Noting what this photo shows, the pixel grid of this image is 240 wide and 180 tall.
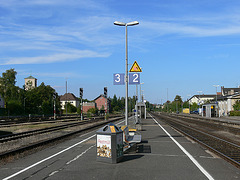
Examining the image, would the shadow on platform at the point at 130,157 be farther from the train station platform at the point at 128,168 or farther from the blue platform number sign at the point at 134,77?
the blue platform number sign at the point at 134,77

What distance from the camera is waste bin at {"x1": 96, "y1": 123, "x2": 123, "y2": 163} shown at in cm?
912

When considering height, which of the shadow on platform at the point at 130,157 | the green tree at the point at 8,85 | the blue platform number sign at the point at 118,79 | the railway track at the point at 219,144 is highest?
the green tree at the point at 8,85

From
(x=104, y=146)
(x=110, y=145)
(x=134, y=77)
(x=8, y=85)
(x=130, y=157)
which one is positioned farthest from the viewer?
(x=8, y=85)

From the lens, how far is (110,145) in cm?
914

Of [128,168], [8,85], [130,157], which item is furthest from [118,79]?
[8,85]

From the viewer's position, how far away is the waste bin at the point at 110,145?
912cm

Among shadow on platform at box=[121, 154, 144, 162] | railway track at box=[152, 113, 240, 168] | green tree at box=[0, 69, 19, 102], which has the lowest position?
railway track at box=[152, 113, 240, 168]

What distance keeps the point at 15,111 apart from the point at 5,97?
2208cm

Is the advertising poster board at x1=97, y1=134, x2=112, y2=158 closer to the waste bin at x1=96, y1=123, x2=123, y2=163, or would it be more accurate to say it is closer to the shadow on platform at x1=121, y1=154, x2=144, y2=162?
the waste bin at x1=96, y1=123, x2=123, y2=163

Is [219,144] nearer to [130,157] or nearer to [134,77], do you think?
[134,77]

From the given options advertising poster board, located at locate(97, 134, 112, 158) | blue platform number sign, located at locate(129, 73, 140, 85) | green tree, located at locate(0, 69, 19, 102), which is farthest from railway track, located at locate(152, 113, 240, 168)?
green tree, located at locate(0, 69, 19, 102)

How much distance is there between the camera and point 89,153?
1162 centimetres

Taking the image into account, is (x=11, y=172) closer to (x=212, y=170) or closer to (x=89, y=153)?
(x=89, y=153)

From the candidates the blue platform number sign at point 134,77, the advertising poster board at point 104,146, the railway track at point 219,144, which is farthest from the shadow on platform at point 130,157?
the blue platform number sign at point 134,77
